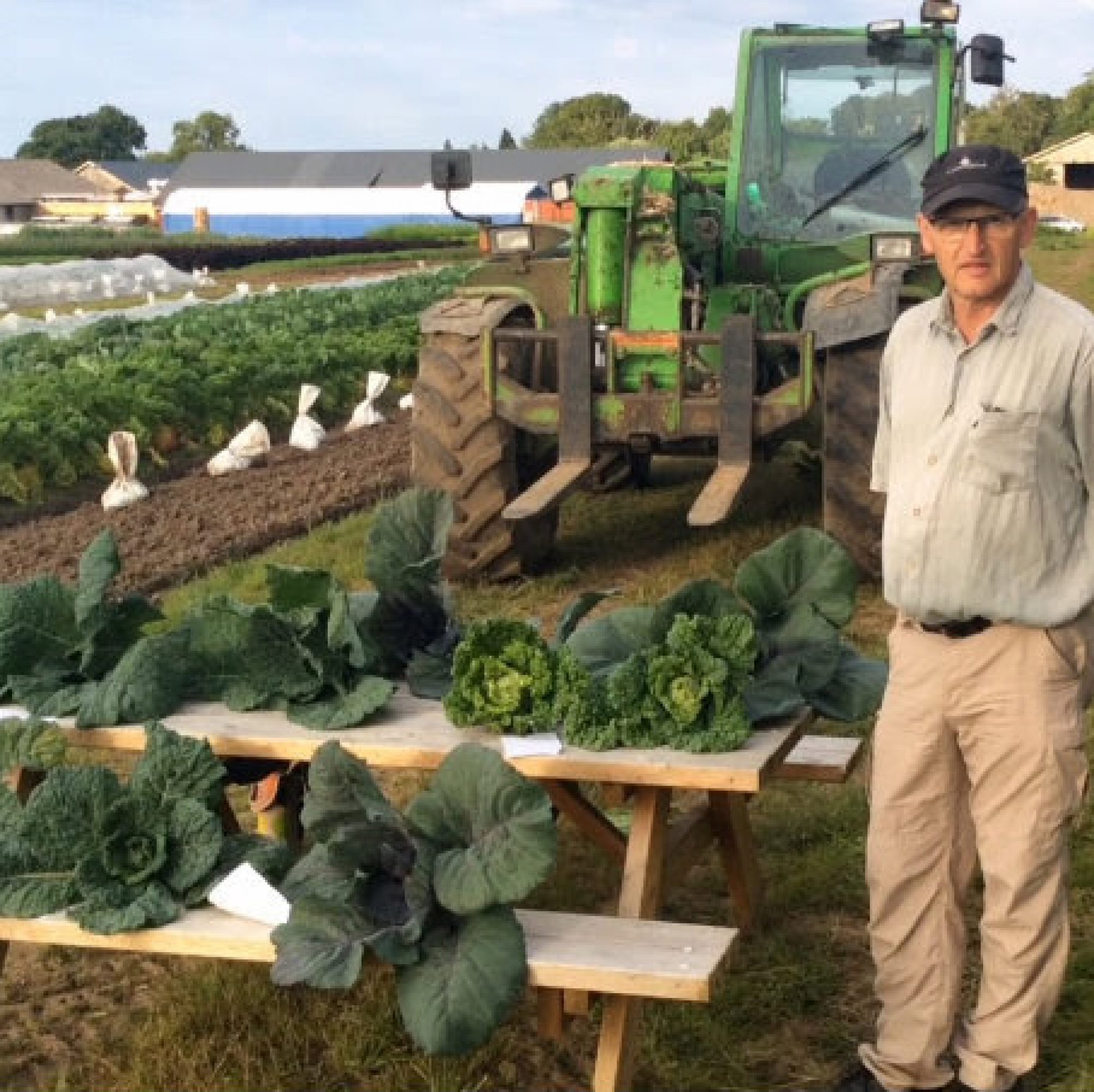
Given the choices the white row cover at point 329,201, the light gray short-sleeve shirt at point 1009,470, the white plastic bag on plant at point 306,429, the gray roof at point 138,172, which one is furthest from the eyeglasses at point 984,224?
the gray roof at point 138,172

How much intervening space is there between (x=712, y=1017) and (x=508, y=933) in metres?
0.85

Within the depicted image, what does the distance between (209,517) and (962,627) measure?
6.79 meters

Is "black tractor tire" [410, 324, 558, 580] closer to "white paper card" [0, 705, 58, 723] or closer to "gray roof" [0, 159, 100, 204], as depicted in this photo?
"white paper card" [0, 705, 58, 723]

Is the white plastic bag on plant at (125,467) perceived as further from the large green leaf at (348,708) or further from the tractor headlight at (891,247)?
the large green leaf at (348,708)

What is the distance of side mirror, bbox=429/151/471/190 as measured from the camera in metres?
7.12

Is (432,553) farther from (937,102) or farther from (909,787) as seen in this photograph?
(937,102)

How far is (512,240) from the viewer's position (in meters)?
7.55

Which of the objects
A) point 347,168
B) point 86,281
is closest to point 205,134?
point 347,168

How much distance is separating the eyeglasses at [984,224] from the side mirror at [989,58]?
4.41 metres

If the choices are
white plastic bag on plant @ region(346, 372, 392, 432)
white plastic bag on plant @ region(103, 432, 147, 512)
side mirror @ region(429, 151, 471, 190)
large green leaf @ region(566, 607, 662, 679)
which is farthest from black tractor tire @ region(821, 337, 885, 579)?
white plastic bag on plant @ region(346, 372, 392, 432)

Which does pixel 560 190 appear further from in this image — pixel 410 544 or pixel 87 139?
pixel 87 139

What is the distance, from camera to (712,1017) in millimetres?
3645

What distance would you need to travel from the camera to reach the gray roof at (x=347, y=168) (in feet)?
220

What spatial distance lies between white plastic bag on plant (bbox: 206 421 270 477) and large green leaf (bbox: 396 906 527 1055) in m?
8.14
